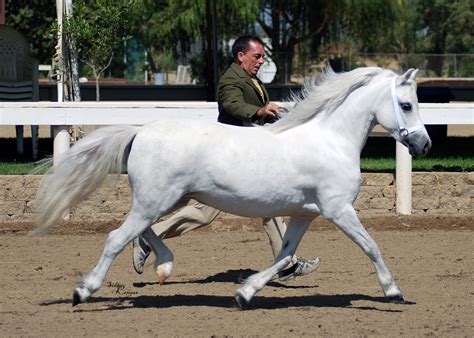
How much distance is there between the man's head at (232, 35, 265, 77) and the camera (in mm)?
8859

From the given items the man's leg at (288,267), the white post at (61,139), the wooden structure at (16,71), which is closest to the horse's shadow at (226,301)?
the man's leg at (288,267)

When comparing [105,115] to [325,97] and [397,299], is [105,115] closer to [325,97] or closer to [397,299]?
[325,97]

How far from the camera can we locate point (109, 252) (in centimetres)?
751

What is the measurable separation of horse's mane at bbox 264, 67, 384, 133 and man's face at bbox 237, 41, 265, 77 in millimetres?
987

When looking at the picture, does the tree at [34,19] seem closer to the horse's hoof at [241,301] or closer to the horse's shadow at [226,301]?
the horse's shadow at [226,301]

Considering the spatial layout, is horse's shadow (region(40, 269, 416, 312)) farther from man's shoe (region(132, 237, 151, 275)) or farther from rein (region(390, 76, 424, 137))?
rein (region(390, 76, 424, 137))

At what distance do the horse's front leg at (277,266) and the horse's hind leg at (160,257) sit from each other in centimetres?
53

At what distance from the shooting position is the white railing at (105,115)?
39.7 ft

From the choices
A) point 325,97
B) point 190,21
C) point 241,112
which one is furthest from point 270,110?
point 190,21

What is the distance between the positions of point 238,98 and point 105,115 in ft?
12.3

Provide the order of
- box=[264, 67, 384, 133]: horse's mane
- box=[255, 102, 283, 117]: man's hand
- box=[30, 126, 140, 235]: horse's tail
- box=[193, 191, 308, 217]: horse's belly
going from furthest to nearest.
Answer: box=[255, 102, 283, 117]: man's hand → box=[264, 67, 384, 133]: horse's mane → box=[30, 126, 140, 235]: horse's tail → box=[193, 191, 308, 217]: horse's belly

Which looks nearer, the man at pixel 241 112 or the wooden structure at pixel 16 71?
the man at pixel 241 112

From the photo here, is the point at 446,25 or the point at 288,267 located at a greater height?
the point at 446,25

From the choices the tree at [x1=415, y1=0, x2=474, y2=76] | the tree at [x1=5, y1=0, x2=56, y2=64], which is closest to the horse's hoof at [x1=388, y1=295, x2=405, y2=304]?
the tree at [x1=5, y1=0, x2=56, y2=64]
